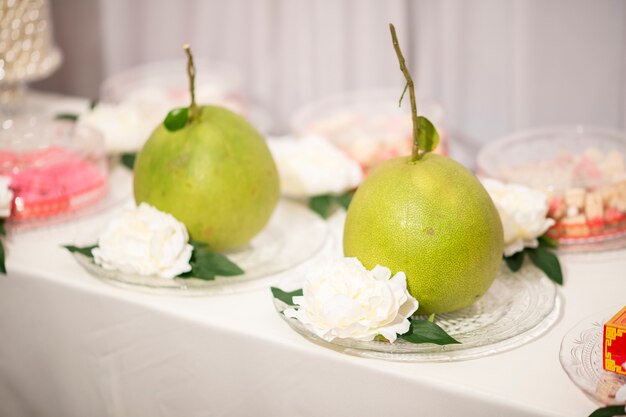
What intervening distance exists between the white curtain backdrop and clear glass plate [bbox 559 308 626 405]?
907 millimetres

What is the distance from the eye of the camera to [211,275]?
40.8 inches

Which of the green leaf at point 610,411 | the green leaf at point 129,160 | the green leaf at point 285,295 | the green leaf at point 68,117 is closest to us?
the green leaf at point 610,411

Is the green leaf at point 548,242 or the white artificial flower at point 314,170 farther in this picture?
the white artificial flower at point 314,170

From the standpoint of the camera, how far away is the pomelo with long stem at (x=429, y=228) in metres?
0.86

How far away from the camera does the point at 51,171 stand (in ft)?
4.28

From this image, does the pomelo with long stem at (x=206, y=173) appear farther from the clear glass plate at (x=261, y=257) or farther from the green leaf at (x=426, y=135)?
the green leaf at (x=426, y=135)

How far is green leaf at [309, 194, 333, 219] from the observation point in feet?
4.14

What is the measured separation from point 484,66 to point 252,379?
1.16 meters

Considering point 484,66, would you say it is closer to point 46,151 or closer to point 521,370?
point 46,151

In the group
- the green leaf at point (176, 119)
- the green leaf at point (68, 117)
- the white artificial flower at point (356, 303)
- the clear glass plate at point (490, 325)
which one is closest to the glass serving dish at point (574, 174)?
the clear glass plate at point (490, 325)

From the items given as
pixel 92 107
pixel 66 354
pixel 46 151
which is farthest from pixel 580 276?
pixel 92 107

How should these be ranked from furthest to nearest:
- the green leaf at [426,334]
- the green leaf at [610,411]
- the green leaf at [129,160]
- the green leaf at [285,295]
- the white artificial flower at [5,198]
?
the green leaf at [129,160] → the white artificial flower at [5,198] → the green leaf at [285,295] → the green leaf at [426,334] → the green leaf at [610,411]

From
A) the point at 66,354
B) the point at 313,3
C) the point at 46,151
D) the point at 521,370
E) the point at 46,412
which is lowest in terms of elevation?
the point at 46,412

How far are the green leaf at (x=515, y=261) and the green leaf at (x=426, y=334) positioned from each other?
8.5 inches
